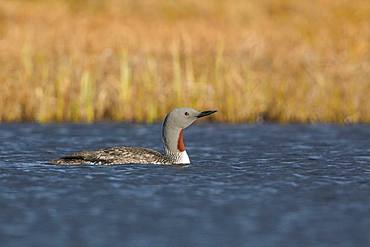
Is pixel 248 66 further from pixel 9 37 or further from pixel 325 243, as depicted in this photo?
pixel 325 243

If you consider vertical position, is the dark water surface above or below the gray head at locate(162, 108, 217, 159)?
below

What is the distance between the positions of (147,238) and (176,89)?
9.95m

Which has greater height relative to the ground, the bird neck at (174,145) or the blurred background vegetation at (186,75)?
the blurred background vegetation at (186,75)

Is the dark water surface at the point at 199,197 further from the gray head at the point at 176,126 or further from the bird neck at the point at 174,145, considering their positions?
the gray head at the point at 176,126

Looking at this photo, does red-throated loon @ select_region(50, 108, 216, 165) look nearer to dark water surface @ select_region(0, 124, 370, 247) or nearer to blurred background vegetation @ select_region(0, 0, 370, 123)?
Answer: dark water surface @ select_region(0, 124, 370, 247)

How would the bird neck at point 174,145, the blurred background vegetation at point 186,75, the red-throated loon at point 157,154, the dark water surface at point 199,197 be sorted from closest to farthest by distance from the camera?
1. the dark water surface at point 199,197
2. the red-throated loon at point 157,154
3. the bird neck at point 174,145
4. the blurred background vegetation at point 186,75

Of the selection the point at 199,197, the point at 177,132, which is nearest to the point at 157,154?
the point at 177,132

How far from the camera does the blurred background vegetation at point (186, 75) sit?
1766cm

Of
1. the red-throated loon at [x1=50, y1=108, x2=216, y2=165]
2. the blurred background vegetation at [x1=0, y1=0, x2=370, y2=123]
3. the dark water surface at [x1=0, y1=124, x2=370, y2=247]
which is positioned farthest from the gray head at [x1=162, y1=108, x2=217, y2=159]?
the blurred background vegetation at [x1=0, y1=0, x2=370, y2=123]

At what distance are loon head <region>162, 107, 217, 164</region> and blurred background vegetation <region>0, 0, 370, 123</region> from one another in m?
5.31

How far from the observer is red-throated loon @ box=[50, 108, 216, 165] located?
39.4 ft

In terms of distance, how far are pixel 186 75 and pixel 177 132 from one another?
6.11 meters

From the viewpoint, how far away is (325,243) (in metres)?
7.73

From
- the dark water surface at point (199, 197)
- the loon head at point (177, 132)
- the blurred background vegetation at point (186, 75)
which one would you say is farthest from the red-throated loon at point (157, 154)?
the blurred background vegetation at point (186, 75)
